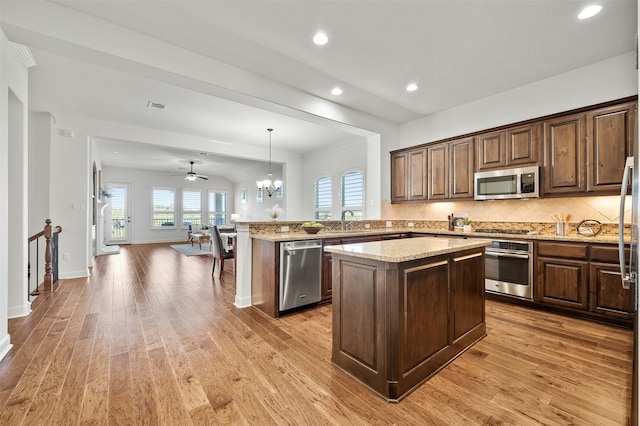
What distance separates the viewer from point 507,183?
391cm

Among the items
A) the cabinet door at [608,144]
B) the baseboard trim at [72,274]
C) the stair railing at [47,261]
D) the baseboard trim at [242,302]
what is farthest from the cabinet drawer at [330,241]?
the baseboard trim at [72,274]

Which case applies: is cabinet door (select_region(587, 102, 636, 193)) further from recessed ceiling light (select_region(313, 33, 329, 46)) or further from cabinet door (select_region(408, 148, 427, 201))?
recessed ceiling light (select_region(313, 33, 329, 46))

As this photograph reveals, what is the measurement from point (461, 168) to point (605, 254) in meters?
2.01

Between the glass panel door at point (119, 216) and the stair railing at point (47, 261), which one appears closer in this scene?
the stair railing at point (47, 261)

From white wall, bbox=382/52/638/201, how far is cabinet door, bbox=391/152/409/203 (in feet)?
0.41

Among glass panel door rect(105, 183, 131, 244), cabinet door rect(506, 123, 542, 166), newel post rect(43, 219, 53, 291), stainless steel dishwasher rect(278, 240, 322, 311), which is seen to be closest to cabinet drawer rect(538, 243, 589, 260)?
cabinet door rect(506, 123, 542, 166)

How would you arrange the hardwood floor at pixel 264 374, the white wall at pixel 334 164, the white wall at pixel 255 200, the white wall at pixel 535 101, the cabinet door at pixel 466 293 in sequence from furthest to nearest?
the white wall at pixel 255 200 → the white wall at pixel 334 164 → the white wall at pixel 535 101 → the cabinet door at pixel 466 293 → the hardwood floor at pixel 264 374

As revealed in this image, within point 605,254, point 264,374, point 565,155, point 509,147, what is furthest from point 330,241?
point 565,155

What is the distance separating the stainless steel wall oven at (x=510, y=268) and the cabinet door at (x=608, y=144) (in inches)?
38.8

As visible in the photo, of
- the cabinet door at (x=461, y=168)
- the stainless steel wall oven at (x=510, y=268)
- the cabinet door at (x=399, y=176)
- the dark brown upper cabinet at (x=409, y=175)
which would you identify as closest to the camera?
the stainless steel wall oven at (x=510, y=268)

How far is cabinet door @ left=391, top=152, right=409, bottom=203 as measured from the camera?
5.25m

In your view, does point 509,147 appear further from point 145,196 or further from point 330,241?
point 145,196

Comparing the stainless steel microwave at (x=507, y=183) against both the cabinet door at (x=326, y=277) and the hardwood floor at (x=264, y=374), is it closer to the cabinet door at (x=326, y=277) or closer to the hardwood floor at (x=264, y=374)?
the hardwood floor at (x=264, y=374)

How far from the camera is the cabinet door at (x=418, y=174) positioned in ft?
16.3
